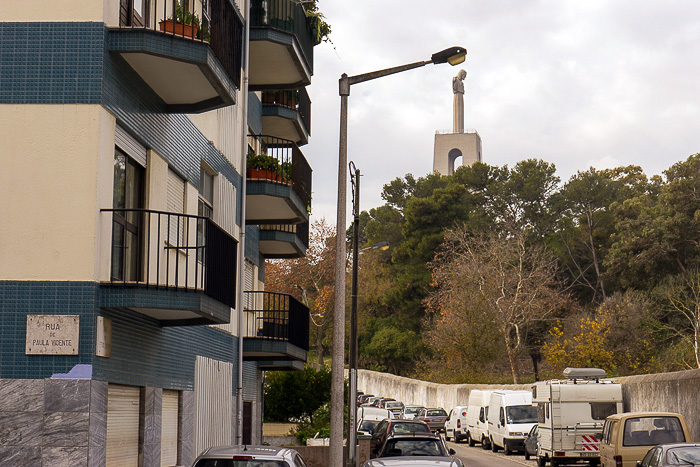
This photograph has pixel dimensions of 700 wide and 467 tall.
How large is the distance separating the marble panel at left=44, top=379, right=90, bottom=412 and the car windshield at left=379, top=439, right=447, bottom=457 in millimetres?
10608

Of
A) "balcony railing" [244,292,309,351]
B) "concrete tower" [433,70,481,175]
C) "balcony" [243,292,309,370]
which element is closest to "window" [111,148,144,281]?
"balcony" [243,292,309,370]

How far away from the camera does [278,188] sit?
21.8 metres

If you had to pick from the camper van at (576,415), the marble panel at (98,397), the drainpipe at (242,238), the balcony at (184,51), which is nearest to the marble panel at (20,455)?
the marble panel at (98,397)

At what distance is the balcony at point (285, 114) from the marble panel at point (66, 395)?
50.6ft

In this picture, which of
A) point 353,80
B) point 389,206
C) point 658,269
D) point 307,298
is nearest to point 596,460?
point 353,80

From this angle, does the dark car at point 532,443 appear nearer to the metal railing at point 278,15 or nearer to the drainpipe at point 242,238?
the drainpipe at point 242,238

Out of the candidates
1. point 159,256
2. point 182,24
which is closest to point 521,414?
point 159,256

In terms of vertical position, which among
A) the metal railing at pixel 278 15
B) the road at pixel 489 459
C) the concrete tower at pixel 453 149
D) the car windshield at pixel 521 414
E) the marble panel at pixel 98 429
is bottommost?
the road at pixel 489 459

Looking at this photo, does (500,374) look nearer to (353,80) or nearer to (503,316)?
(503,316)

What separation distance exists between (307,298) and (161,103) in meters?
58.5

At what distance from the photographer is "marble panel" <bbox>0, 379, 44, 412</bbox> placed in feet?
→ 35.6

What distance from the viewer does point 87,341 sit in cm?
1107

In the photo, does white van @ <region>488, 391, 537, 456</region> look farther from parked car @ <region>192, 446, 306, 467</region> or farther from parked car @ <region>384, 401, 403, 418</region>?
parked car @ <region>192, 446, 306, 467</region>

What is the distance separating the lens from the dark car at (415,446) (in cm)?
2055
